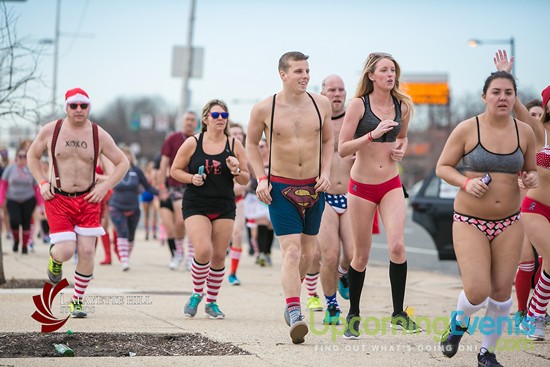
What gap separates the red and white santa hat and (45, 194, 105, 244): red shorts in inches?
36.5

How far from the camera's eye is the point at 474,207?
21.7 ft

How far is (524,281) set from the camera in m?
9.17

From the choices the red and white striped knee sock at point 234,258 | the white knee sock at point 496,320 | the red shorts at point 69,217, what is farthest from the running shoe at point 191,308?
the red and white striped knee sock at point 234,258

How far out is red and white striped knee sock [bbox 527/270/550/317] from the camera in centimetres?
820

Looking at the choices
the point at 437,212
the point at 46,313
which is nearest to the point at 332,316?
the point at 46,313

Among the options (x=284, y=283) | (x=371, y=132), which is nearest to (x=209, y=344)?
(x=284, y=283)

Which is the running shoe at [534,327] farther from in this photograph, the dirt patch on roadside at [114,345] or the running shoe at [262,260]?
the running shoe at [262,260]

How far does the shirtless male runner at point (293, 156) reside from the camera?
8.00 meters

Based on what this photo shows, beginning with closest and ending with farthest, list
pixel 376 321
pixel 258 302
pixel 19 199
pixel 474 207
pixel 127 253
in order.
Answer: pixel 474 207 < pixel 376 321 < pixel 258 302 < pixel 127 253 < pixel 19 199

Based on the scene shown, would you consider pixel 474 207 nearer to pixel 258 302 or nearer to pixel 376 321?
pixel 376 321

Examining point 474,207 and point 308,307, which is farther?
point 308,307

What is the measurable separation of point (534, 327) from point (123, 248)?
28.4 ft

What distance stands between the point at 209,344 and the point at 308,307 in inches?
106

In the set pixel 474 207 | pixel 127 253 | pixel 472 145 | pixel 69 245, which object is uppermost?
pixel 472 145
